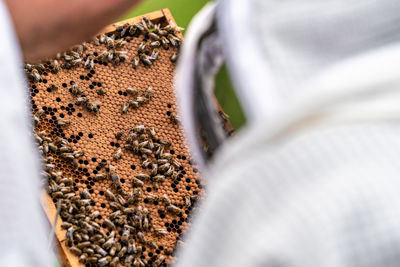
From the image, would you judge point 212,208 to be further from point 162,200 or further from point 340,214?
point 162,200

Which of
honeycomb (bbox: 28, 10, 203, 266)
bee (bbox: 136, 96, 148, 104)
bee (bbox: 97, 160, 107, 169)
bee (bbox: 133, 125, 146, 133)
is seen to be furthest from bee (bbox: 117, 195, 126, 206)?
bee (bbox: 136, 96, 148, 104)

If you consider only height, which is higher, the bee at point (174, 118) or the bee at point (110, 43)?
the bee at point (110, 43)

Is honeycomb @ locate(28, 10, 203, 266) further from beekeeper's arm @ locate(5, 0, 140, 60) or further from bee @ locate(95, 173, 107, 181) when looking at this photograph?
beekeeper's arm @ locate(5, 0, 140, 60)

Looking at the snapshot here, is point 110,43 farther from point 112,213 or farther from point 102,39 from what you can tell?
point 112,213

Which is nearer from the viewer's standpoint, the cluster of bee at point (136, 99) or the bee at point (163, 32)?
the cluster of bee at point (136, 99)

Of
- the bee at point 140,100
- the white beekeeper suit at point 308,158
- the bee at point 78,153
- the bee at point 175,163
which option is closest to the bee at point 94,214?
the bee at point 78,153

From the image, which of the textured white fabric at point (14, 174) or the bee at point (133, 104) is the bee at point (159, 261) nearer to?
the bee at point (133, 104)
